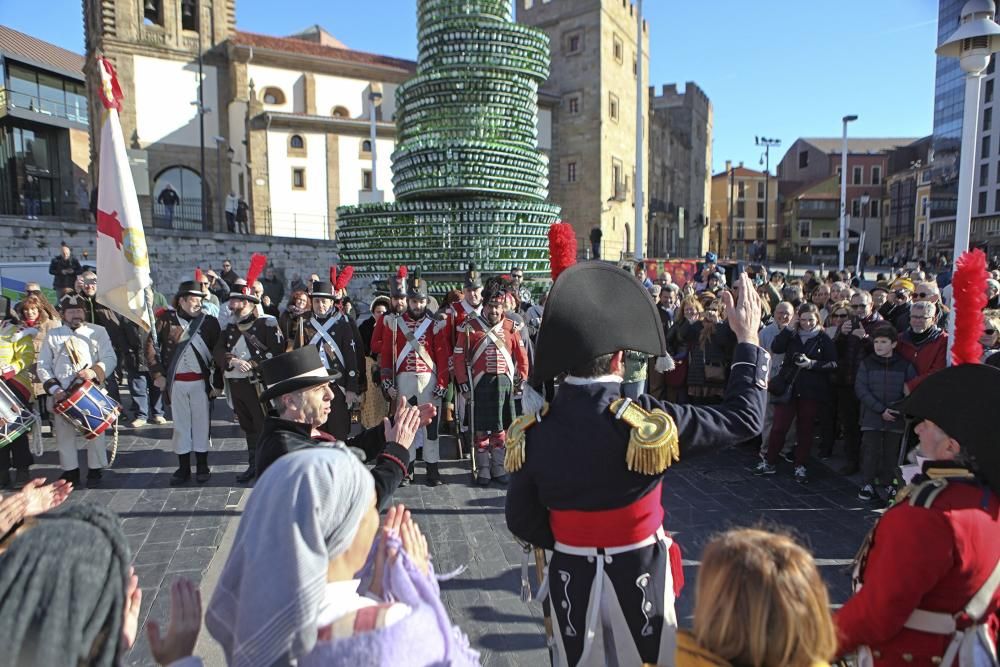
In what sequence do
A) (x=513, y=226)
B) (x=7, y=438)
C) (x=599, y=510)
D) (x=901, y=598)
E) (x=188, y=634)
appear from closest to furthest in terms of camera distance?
1. (x=188, y=634)
2. (x=901, y=598)
3. (x=599, y=510)
4. (x=7, y=438)
5. (x=513, y=226)

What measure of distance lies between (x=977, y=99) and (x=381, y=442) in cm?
563

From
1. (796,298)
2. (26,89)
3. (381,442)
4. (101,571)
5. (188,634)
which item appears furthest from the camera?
(26,89)

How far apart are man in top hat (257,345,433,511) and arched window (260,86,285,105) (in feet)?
118

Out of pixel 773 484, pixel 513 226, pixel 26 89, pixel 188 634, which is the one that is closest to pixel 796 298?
pixel 773 484

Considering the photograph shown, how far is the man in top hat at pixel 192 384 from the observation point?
20.8 feet

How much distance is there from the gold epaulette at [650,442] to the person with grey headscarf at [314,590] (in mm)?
849

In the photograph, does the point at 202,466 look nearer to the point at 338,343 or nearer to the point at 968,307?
the point at 338,343

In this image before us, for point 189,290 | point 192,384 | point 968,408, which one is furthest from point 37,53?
point 968,408

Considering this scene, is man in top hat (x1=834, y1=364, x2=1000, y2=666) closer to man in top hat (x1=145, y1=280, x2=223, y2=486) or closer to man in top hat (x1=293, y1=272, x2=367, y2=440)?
man in top hat (x1=293, y1=272, x2=367, y2=440)

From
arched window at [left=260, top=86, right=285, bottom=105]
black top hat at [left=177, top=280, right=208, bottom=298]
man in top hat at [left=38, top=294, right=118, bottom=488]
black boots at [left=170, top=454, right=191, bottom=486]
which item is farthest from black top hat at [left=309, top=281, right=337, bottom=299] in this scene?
arched window at [left=260, top=86, right=285, bottom=105]

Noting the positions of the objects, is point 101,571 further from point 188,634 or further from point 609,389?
point 609,389

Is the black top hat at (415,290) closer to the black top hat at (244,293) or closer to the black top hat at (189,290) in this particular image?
the black top hat at (244,293)

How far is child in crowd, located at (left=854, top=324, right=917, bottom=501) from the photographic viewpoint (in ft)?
18.9

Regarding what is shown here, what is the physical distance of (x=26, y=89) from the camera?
3222 centimetres
